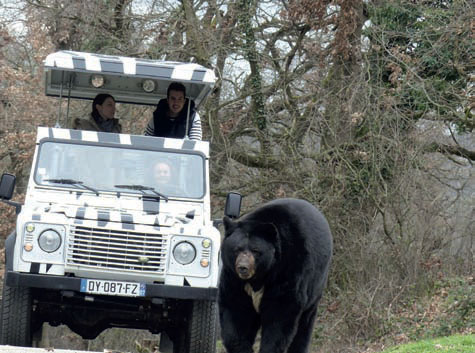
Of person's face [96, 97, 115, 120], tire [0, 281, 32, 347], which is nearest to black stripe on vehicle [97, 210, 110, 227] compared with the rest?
tire [0, 281, 32, 347]

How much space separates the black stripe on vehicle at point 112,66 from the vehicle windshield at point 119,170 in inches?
32.6

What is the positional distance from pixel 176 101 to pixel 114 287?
287cm

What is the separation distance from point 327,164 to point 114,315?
770 cm

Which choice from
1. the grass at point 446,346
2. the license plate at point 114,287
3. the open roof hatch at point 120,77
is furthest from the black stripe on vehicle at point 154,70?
the grass at point 446,346

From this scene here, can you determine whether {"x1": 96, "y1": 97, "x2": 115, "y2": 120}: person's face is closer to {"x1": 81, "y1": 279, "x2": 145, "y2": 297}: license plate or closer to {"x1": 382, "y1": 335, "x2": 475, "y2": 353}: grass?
{"x1": 81, "y1": 279, "x2": 145, "y2": 297}: license plate

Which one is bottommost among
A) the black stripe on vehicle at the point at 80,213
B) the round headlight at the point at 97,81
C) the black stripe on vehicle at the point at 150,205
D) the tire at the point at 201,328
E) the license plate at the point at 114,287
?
the tire at the point at 201,328

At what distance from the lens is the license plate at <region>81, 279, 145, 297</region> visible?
28.4 feet

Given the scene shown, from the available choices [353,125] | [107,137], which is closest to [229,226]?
[107,137]

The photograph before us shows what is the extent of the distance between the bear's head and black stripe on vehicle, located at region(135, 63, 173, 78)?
8.82 feet

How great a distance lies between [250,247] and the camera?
7582 millimetres

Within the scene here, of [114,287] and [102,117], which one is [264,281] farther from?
[102,117]

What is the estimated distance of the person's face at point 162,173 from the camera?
9742 millimetres

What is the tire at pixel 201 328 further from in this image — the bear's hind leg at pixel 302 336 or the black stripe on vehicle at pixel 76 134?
the black stripe on vehicle at pixel 76 134

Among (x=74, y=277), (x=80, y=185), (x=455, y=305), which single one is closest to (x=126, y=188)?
(x=80, y=185)
